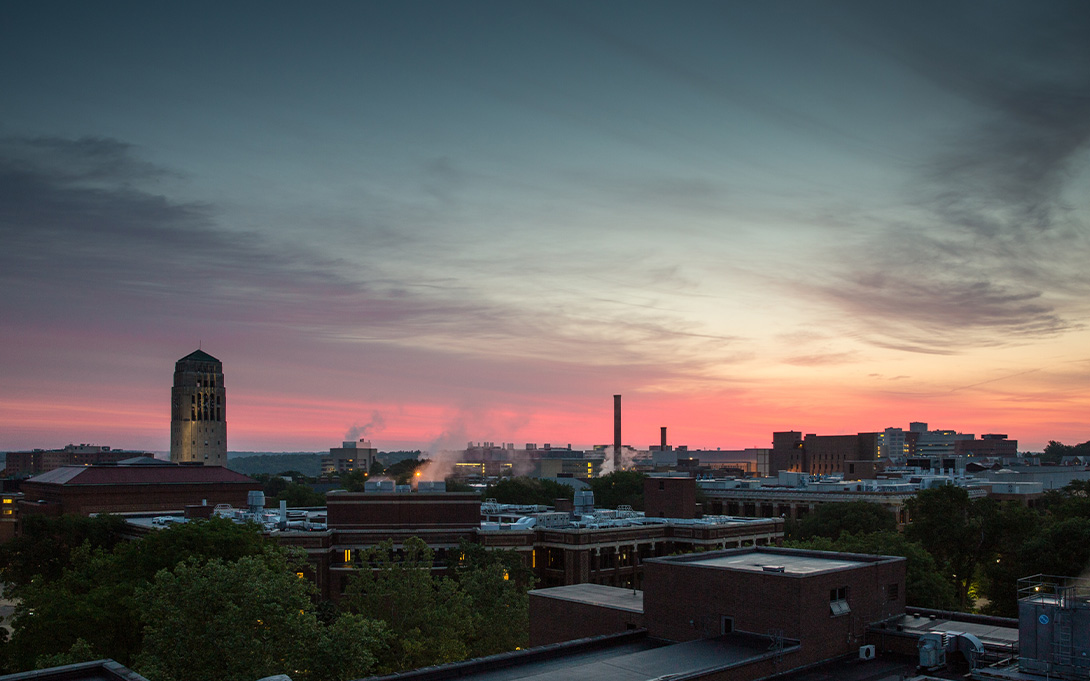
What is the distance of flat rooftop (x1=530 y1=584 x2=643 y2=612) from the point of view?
47219 mm

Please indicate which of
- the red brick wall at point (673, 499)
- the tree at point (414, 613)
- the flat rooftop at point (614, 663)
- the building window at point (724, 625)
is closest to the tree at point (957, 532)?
the red brick wall at point (673, 499)

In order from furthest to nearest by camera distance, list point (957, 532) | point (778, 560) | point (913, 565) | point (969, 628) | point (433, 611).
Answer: point (957, 532), point (913, 565), point (433, 611), point (778, 560), point (969, 628)

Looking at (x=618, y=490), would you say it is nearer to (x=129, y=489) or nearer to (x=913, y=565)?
(x=129, y=489)

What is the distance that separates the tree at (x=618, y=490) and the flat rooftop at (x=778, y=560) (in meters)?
126

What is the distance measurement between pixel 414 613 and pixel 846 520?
6961cm

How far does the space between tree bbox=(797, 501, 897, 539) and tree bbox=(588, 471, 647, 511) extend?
209 feet

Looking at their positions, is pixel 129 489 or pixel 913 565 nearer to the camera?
pixel 913 565

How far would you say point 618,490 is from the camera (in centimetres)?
17925

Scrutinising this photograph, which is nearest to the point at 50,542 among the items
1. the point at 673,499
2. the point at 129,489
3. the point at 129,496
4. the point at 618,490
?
the point at 129,496

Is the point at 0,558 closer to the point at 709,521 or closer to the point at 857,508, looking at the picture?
the point at 709,521

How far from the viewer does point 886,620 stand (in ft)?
137

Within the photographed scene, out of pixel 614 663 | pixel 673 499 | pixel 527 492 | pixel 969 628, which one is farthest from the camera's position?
pixel 527 492

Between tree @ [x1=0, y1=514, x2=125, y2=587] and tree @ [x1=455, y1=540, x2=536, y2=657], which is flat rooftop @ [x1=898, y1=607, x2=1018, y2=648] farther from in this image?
tree @ [x1=0, y1=514, x2=125, y2=587]

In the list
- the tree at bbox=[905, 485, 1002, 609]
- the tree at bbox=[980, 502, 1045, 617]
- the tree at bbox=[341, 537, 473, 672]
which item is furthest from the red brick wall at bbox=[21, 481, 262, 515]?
the tree at bbox=[980, 502, 1045, 617]
